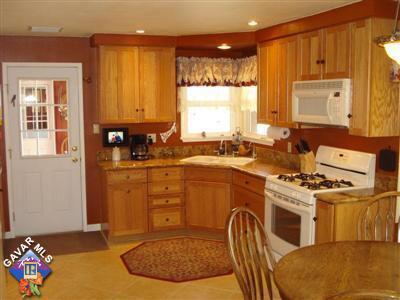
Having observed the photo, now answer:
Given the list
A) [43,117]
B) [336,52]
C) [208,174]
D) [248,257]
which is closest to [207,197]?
[208,174]

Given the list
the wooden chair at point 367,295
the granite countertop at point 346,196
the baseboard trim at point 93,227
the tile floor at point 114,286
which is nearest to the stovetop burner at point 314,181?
the granite countertop at point 346,196

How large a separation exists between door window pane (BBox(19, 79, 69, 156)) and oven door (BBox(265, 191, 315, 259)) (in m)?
2.62

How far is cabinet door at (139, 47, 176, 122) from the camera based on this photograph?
17.2ft

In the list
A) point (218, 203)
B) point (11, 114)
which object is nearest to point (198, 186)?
point (218, 203)

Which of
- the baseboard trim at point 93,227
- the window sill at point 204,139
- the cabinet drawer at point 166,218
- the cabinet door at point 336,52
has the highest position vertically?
the cabinet door at point 336,52

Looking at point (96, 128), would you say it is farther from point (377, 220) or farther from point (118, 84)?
point (377, 220)

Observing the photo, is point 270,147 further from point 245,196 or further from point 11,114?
point 11,114

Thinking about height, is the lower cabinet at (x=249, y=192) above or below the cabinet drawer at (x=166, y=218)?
above

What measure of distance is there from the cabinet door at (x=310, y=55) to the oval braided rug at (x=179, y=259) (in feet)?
5.84

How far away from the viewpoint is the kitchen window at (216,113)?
18.9ft

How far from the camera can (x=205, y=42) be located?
5188mm

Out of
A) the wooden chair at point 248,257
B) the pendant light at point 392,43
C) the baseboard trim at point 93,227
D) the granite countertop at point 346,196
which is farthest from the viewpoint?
the baseboard trim at point 93,227

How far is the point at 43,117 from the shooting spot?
5289mm

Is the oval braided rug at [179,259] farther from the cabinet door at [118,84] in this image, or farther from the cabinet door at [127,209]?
the cabinet door at [118,84]
